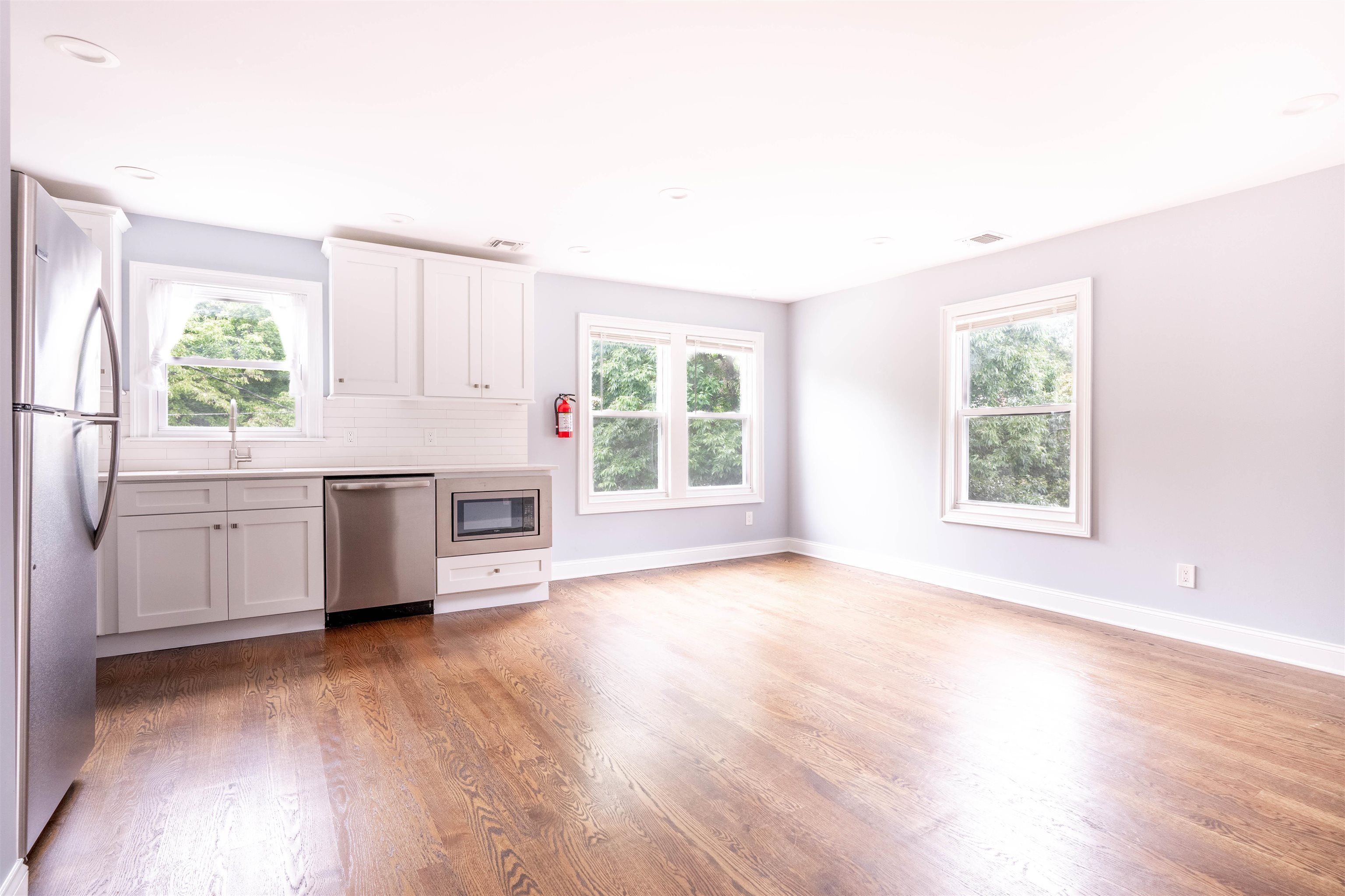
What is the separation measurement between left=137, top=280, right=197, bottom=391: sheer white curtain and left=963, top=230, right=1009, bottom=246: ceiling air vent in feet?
15.8

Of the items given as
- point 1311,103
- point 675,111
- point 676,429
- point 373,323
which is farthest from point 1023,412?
point 373,323

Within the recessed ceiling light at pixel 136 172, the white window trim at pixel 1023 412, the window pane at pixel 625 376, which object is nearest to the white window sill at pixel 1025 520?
the white window trim at pixel 1023 412

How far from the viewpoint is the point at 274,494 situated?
3.78 metres

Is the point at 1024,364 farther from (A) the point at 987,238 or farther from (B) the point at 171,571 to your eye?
(B) the point at 171,571

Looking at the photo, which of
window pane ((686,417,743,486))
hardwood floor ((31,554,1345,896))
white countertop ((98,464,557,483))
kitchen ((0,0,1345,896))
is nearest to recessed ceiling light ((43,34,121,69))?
kitchen ((0,0,1345,896))

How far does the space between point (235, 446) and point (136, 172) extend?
59.3 inches

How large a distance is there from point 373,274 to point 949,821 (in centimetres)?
417

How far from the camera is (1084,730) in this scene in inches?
102

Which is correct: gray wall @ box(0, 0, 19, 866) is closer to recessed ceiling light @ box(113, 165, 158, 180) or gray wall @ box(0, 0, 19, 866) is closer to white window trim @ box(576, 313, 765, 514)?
recessed ceiling light @ box(113, 165, 158, 180)

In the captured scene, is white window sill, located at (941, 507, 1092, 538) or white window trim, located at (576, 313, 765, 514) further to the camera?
white window trim, located at (576, 313, 765, 514)

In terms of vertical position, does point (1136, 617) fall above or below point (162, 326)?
below

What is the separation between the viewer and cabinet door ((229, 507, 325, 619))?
12.1ft

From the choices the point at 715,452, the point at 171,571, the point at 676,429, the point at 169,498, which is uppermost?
the point at 676,429

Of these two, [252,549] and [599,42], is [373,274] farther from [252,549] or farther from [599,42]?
[599,42]
